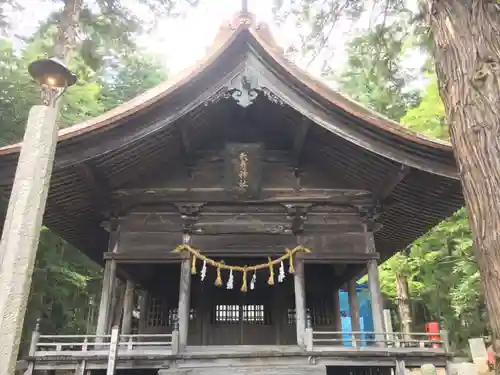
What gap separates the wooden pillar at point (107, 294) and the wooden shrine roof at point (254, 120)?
91 cm

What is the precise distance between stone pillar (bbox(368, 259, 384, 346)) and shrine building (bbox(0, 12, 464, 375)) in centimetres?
2

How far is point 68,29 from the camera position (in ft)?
34.4

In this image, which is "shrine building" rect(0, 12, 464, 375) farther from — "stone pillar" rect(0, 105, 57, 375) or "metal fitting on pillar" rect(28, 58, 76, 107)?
"stone pillar" rect(0, 105, 57, 375)

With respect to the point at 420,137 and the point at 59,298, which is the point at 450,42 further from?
the point at 59,298

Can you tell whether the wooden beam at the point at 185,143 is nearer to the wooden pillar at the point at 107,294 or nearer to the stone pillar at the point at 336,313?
the wooden pillar at the point at 107,294

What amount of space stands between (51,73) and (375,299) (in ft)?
22.6

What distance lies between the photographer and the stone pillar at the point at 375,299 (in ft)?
27.8

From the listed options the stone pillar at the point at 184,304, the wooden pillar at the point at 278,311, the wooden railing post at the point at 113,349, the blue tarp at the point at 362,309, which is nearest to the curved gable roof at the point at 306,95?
the stone pillar at the point at 184,304

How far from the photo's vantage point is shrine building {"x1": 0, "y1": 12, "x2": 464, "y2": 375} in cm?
775

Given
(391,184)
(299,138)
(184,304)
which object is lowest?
(184,304)

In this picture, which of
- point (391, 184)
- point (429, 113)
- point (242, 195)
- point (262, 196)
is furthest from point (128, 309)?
point (429, 113)

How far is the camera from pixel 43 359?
7859mm

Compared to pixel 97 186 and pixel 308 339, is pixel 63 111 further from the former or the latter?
pixel 308 339

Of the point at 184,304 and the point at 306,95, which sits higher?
the point at 306,95
